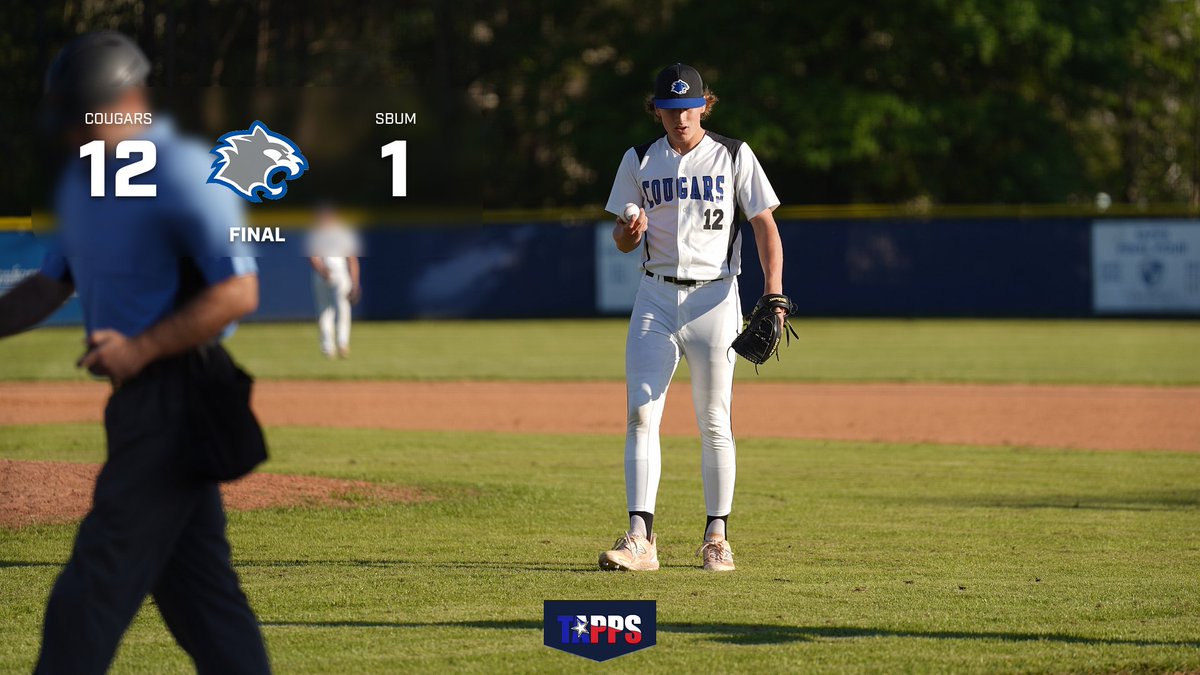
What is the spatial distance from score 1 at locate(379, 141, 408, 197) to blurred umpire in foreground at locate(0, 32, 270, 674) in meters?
21.8

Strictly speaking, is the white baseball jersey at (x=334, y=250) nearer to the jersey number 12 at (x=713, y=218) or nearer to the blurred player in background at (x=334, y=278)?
the blurred player in background at (x=334, y=278)

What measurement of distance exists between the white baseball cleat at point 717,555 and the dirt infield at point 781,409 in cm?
629

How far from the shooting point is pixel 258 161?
20.1m

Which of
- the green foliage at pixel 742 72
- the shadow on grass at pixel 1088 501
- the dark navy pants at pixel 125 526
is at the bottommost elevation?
the shadow on grass at pixel 1088 501

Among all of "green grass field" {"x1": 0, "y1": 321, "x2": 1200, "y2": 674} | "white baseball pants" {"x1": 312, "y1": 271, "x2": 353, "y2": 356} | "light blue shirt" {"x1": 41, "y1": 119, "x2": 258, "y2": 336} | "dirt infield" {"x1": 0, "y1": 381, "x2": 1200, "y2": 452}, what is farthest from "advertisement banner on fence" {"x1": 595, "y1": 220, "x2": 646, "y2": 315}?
"light blue shirt" {"x1": 41, "y1": 119, "x2": 258, "y2": 336}

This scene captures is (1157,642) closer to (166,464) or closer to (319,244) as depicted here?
(166,464)

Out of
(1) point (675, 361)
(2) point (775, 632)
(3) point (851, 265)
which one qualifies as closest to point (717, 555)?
(1) point (675, 361)

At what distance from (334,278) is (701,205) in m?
13.8

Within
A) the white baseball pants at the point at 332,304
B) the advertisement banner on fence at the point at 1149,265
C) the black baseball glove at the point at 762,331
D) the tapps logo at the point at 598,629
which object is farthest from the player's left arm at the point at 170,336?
the advertisement banner on fence at the point at 1149,265

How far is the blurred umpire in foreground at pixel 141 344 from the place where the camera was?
339cm

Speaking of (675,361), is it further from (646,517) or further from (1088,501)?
(1088,501)

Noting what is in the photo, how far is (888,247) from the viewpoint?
98.4 ft

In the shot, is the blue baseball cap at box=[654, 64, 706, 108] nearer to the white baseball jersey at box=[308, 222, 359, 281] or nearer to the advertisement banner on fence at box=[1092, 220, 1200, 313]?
the white baseball jersey at box=[308, 222, 359, 281]

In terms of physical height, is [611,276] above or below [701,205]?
below
